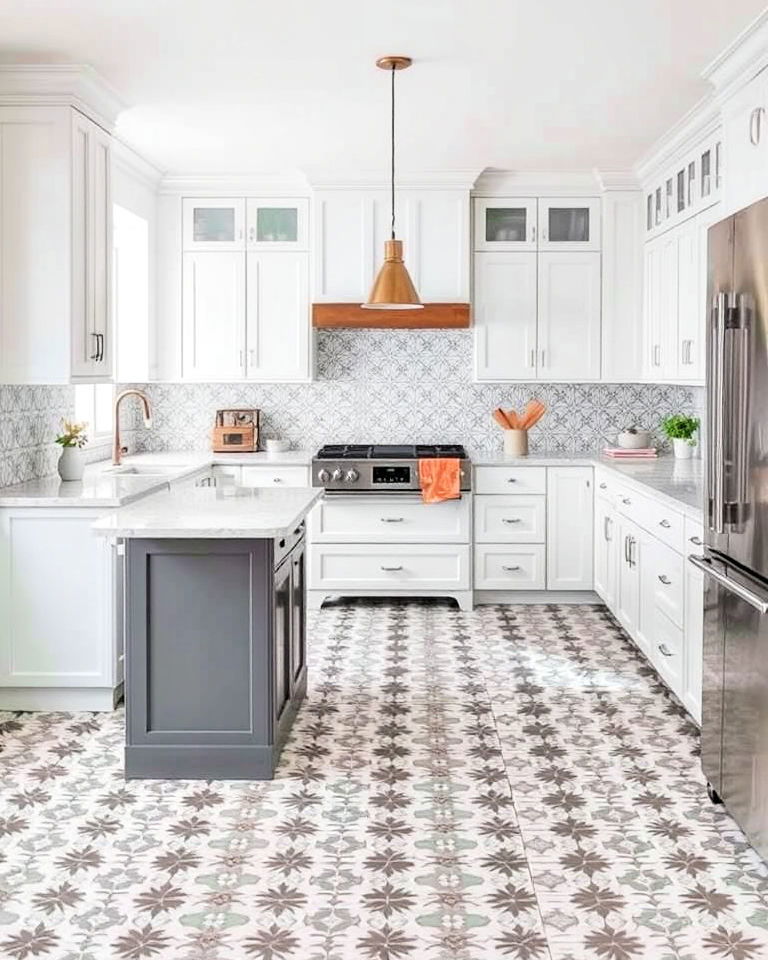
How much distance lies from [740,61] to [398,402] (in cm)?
336

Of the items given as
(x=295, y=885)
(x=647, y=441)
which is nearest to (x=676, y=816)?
(x=295, y=885)

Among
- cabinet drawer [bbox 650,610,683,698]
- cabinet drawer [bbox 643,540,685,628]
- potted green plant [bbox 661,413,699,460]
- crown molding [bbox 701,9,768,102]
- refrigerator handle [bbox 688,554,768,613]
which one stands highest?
crown molding [bbox 701,9,768,102]

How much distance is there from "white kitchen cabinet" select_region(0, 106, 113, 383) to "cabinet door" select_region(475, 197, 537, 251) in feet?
9.04

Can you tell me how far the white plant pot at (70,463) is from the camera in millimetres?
4891

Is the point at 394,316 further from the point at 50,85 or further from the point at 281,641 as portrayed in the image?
the point at 281,641

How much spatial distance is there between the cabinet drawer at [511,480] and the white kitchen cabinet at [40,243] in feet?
8.68

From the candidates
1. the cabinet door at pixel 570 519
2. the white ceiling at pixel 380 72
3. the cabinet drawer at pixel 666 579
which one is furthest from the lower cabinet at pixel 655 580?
the white ceiling at pixel 380 72

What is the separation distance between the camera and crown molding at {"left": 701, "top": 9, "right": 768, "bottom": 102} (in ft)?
12.4

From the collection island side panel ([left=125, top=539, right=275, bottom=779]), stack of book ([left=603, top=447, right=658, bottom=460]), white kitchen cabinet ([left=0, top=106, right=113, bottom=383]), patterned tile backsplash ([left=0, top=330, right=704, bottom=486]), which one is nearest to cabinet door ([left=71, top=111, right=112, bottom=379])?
white kitchen cabinet ([left=0, top=106, right=113, bottom=383])

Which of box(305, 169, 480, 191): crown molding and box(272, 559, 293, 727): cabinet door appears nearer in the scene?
box(272, 559, 293, 727): cabinet door

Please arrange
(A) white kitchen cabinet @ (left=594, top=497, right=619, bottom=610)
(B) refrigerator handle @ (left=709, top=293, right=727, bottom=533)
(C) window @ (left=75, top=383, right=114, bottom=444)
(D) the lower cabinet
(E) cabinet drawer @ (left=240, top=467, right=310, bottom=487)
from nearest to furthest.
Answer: (B) refrigerator handle @ (left=709, top=293, right=727, bottom=533), (D) the lower cabinet, (A) white kitchen cabinet @ (left=594, top=497, right=619, bottom=610), (C) window @ (left=75, top=383, right=114, bottom=444), (E) cabinet drawer @ (left=240, top=467, right=310, bottom=487)

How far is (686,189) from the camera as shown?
215 inches

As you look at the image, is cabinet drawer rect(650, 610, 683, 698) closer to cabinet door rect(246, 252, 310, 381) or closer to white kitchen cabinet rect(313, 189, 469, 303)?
white kitchen cabinet rect(313, 189, 469, 303)

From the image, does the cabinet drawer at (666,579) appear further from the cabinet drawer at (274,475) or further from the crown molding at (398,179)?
the crown molding at (398,179)
